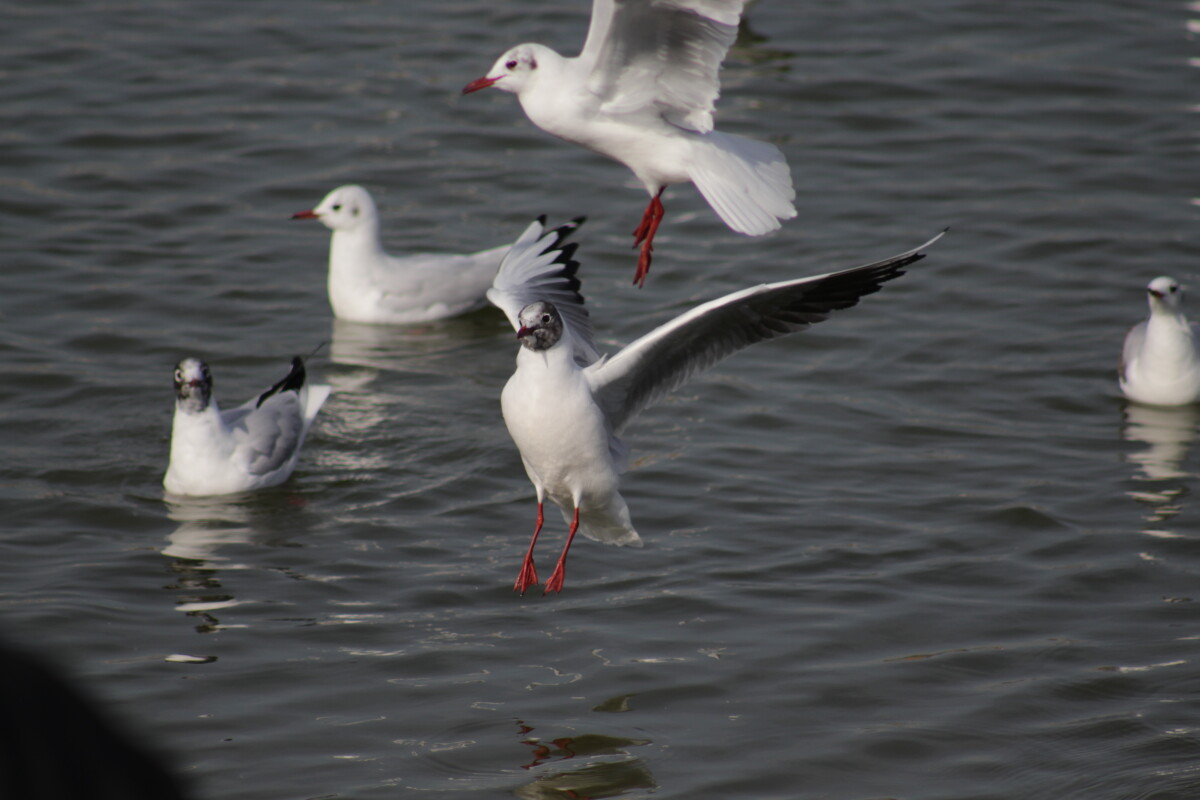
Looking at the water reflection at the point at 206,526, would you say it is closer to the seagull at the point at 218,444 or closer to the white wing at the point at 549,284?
the seagull at the point at 218,444

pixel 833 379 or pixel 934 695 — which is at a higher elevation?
pixel 833 379

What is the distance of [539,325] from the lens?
5266 mm

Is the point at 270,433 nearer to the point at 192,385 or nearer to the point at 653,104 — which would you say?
the point at 192,385

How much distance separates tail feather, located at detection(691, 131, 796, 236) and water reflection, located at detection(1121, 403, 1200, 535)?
272cm

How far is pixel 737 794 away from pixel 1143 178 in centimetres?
849

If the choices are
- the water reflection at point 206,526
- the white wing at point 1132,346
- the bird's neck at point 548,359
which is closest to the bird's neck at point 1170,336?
the white wing at point 1132,346

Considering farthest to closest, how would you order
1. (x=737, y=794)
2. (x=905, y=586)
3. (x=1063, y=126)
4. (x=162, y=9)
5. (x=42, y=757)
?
(x=162, y=9)
(x=1063, y=126)
(x=905, y=586)
(x=737, y=794)
(x=42, y=757)

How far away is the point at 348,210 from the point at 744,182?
4703 mm

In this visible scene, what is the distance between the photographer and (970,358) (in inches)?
366

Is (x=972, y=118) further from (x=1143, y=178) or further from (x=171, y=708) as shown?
(x=171, y=708)

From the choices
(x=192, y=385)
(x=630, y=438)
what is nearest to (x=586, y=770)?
(x=192, y=385)

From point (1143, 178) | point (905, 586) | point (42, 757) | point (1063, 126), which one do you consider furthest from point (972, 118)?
point (42, 757)

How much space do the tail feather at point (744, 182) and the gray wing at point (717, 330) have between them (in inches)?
15.3

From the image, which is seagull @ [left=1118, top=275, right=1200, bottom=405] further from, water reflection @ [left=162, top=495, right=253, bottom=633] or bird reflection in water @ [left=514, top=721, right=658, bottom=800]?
water reflection @ [left=162, top=495, right=253, bottom=633]
